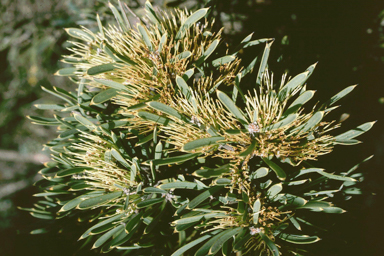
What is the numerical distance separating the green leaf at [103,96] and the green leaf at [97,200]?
0.58 feet

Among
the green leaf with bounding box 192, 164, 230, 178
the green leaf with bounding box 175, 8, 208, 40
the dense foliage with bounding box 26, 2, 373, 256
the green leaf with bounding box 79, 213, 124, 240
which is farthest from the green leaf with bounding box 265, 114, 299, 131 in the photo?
the green leaf with bounding box 79, 213, 124, 240

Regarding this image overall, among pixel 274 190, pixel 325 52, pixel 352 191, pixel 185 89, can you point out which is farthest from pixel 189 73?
pixel 325 52

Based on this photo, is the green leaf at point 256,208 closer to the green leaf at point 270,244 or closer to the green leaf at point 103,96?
the green leaf at point 270,244

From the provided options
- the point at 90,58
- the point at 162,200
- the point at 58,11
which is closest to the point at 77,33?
the point at 90,58

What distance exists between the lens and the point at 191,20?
0.46 meters

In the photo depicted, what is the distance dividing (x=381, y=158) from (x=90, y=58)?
1399 mm

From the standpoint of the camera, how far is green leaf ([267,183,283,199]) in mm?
417

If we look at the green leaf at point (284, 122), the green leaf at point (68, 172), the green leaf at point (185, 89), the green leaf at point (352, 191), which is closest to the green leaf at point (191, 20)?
the green leaf at point (185, 89)

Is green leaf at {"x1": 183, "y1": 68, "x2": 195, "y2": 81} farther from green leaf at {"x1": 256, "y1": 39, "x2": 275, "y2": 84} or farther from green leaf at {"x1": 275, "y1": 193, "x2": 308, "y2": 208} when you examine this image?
green leaf at {"x1": 275, "y1": 193, "x2": 308, "y2": 208}

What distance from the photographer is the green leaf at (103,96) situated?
1.44 feet

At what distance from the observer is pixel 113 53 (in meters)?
0.43

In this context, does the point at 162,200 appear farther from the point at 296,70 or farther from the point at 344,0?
the point at 344,0

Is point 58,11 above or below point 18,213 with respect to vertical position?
above

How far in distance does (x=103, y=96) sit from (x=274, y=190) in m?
0.35
